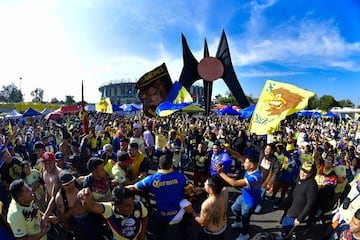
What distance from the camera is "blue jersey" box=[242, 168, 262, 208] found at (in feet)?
12.8

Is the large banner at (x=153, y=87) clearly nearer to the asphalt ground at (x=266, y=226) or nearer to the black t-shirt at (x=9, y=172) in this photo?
the asphalt ground at (x=266, y=226)

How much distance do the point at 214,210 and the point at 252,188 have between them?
4.31 feet

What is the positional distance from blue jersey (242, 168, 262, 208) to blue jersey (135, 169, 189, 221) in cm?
126

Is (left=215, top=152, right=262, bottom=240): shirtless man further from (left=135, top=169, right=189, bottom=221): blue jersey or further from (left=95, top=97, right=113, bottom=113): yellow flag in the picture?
(left=95, top=97, right=113, bottom=113): yellow flag

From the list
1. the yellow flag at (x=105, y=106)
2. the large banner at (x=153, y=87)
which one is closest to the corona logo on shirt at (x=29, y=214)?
the large banner at (x=153, y=87)

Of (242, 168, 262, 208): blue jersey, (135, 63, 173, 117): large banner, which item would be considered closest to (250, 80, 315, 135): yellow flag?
(242, 168, 262, 208): blue jersey

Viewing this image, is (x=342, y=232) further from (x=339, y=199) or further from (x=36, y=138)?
(x=36, y=138)

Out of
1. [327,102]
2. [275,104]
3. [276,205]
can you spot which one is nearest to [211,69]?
[276,205]

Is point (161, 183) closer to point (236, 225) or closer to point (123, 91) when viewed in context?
point (236, 225)

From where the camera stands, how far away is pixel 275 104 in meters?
4.87

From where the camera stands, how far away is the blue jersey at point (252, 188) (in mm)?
3909

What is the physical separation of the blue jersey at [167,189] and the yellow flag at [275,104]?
231 cm

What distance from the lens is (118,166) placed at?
4.31 metres

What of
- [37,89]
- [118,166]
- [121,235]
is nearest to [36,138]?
[118,166]
